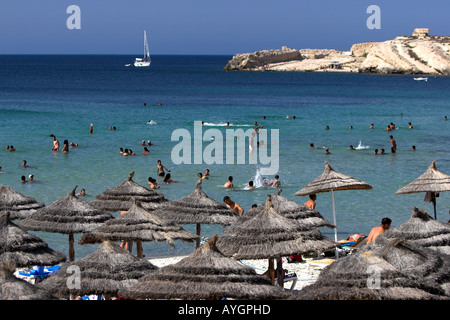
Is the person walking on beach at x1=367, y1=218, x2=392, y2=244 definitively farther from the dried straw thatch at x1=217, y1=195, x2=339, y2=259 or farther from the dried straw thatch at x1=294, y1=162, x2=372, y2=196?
the dried straw thatch at x1=294, y1=162, x2=372, y2=196

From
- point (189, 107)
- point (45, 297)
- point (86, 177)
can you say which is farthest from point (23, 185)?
point (189, 107)

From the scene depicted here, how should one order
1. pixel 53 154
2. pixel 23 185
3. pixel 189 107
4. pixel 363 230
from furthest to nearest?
pixel 189 107 < pixel 53 154 < pixel 23 185 < pixel 363 230

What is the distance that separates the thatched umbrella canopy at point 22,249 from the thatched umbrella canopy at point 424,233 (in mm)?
5153

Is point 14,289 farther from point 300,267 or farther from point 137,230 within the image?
point 300,267

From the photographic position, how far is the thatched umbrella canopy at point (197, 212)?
13.8m

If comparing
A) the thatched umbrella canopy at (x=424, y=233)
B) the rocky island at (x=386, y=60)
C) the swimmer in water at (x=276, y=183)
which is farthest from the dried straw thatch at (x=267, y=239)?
the rocky island at (x=386, y=60)

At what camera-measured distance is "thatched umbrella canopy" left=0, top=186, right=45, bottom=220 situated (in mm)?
14359

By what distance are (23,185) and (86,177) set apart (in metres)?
2.64

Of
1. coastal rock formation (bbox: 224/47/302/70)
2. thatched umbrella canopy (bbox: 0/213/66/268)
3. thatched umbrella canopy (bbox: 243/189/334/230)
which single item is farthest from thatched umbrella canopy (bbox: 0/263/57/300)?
coastal rock formation (bbox: 224/47/302/70)

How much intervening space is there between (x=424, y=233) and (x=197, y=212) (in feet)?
15.9

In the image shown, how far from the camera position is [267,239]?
10750 mm

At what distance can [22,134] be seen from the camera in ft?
128

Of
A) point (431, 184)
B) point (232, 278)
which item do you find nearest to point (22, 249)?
point (232, 278)
